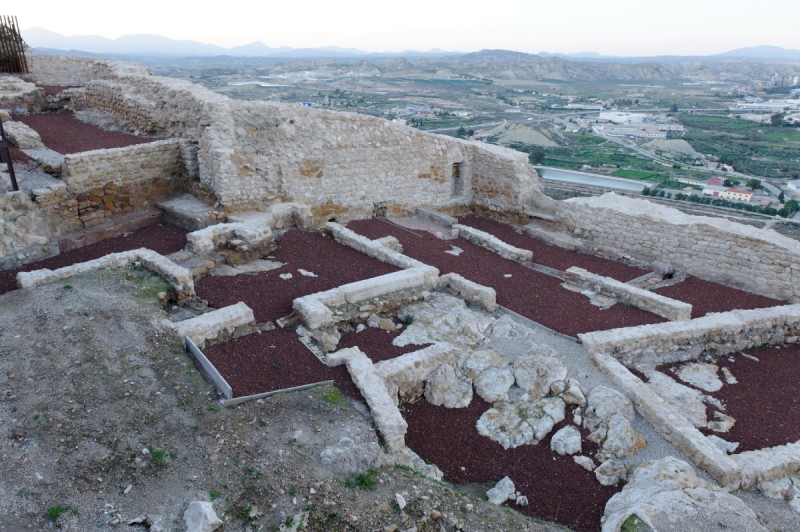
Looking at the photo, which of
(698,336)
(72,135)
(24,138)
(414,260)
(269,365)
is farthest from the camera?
(72,135)

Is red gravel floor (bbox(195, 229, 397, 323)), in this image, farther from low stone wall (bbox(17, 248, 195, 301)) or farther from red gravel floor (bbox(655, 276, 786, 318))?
red gravel floor (bbox(655, 276, 786, 318))

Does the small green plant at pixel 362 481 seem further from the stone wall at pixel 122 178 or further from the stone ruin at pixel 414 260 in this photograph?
the stone wall at pixel 122 178

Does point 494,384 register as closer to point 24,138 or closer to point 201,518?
point 201,518

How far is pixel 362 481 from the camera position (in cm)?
587

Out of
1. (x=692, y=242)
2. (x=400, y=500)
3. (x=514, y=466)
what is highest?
(x=692, y=242)

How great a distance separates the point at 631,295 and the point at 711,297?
2225mm

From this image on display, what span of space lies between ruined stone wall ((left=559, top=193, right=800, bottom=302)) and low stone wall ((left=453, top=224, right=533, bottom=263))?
2.18 meters

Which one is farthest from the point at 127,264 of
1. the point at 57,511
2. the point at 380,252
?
the point at 57,511

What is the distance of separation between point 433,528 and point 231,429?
2468 mm

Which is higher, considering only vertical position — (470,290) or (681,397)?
(470,290)

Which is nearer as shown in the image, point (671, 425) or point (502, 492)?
point (502, 492)

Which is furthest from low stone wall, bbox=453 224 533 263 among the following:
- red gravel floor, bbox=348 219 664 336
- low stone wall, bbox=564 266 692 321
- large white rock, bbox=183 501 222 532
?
large white rock, bbox=183 501 222 532

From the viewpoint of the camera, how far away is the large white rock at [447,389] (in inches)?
327

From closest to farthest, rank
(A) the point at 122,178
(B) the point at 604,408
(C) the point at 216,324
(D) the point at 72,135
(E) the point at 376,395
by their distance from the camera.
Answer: (E) the point at 376,395, (B) the point at 604,408, (C) the point at 216,324, (A) the point at 122,178, (D) the point at 72,135
